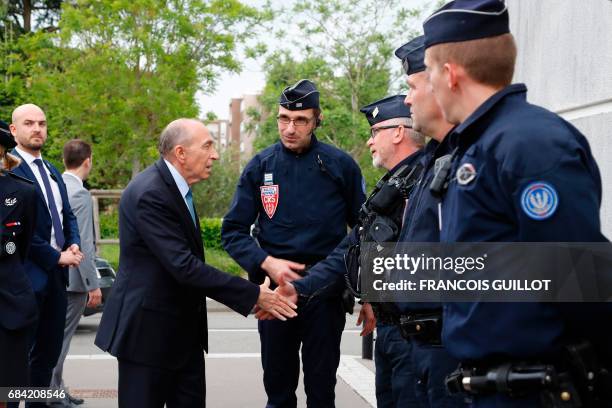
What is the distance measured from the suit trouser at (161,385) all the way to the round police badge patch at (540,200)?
281 centimetres

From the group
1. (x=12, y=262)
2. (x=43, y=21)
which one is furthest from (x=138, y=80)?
(x=12, y=262)

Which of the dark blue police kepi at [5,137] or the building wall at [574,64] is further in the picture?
the dark blue police kepi at [5,137]

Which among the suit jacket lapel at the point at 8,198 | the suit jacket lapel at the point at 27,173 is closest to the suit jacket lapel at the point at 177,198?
the suit jacket lapel at the point at 8,198

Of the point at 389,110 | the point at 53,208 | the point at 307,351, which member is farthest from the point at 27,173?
the point at 389,110

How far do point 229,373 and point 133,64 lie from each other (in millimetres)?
17684

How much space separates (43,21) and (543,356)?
4139 centimetres

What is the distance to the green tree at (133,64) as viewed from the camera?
80.7 feet

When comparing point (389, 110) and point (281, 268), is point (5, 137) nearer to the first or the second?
point (281, 268)

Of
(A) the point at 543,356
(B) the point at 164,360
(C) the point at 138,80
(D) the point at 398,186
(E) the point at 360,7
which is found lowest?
(B) the point at 164,360

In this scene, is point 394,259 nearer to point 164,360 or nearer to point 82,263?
point 164,360

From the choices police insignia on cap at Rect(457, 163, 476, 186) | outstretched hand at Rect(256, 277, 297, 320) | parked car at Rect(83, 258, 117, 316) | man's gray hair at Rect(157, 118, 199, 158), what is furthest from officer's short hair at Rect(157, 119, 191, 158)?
parked car at Rect(83, 258, 117, 316)

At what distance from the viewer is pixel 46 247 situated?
6.19 meters

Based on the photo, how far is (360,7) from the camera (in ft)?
90.0

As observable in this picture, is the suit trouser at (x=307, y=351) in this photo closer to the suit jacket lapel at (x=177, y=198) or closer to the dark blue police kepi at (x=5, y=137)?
the suit jacket lapel at (x=177, y=198)
